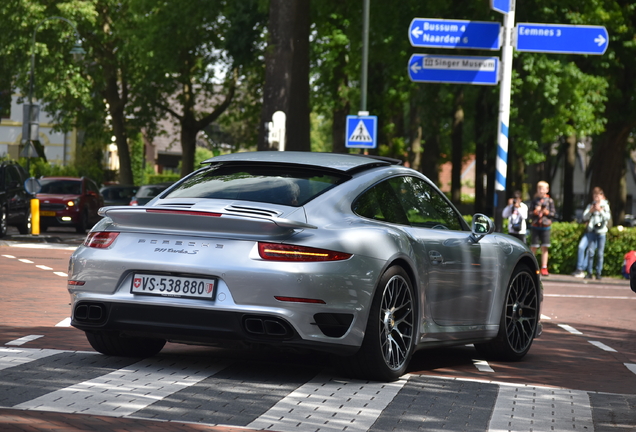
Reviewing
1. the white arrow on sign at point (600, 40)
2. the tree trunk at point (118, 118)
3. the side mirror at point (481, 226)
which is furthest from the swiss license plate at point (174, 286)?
the tree trunk at point (118, 118)

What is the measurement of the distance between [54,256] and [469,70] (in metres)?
8.20

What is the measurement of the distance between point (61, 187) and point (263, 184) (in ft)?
82.5

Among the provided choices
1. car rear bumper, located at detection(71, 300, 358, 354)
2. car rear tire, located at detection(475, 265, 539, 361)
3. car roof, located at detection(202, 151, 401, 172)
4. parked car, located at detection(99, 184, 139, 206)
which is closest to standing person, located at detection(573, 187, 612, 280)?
car rear tire, located at detection(475, 265, 539, 361)

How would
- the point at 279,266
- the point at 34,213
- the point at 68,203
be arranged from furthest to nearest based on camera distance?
the point at 68,203
the point at 34,213
the point at 279,266

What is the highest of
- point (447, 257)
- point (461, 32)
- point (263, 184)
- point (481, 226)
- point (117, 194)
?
point (461, 32)

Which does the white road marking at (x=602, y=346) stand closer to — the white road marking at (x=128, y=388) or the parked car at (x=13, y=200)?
the white road marking at (x=128, y=388)

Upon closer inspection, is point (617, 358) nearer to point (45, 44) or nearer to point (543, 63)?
point (543, 63)

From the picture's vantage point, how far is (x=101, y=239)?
673 cm

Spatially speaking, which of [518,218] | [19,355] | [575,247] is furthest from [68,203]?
[19,355]

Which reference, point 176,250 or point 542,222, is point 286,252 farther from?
point 542,222

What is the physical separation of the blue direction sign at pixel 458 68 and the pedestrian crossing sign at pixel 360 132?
6760mm

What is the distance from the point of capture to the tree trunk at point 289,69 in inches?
865

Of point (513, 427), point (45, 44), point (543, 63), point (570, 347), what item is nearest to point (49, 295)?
point (570, 347)

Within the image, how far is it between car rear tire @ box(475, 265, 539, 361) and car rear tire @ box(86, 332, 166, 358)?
8.76 feet
